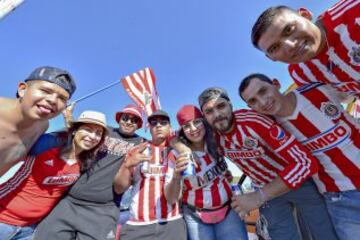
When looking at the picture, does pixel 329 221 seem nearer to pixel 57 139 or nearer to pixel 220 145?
pixel 220 145

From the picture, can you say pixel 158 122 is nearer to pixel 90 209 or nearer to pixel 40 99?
pixel 90 209

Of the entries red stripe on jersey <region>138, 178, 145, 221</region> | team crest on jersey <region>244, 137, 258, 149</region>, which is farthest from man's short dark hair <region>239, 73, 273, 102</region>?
red stripe on jersey <region>138, 178, 145, 221</region>

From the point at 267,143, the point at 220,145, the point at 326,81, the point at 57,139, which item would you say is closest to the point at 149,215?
the point at 220,145

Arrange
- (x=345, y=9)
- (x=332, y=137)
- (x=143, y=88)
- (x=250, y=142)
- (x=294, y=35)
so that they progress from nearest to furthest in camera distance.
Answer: (x=345, y=9) < (x=294, y=35) < (x=332, y=137) < (x=250, y=142) < (x=143, y=88)

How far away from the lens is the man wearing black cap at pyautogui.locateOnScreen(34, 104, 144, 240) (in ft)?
9.10

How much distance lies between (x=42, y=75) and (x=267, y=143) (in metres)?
2.68

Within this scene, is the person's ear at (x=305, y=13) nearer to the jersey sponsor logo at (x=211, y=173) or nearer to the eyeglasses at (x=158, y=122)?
the jersey sponsor logo at (x=211, y=173)

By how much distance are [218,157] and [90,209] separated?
1785mm

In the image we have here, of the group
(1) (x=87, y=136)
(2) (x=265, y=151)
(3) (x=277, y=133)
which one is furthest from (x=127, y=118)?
(3) (x=277, y=133)

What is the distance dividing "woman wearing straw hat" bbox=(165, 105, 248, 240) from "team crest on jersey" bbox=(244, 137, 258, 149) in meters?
0.57

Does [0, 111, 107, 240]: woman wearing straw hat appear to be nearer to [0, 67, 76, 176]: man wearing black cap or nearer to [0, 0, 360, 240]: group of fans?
[0, 0, 360, 240]: group of fans

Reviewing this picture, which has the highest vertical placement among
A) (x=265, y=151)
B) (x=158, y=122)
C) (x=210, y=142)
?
(x=158, y=122)

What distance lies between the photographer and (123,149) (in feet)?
12.1

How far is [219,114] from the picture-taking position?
290cm
